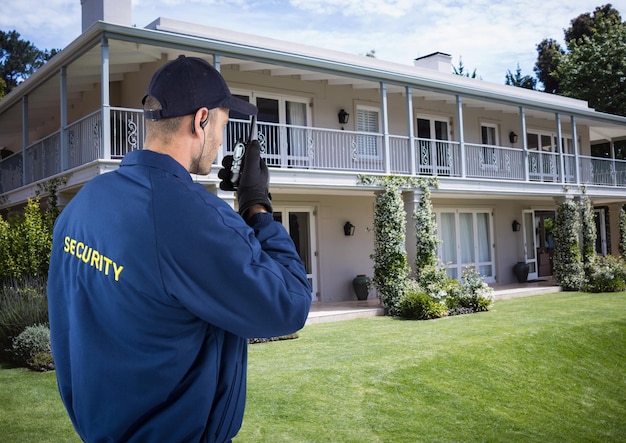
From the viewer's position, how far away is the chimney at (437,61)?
19922 mm

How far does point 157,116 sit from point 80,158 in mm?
11460

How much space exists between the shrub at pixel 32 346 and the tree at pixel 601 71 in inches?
1107

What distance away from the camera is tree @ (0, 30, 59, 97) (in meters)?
39.8

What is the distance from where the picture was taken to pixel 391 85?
1509 cm

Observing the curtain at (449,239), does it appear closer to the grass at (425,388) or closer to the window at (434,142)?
→ the window at (434,142)

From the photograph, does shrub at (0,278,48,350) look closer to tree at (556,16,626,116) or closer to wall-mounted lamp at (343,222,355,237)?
wall-mounted lamp at (343,222,355,237)

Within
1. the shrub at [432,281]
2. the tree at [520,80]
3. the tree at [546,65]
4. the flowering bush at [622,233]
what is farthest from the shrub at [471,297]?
the tree at [520,80]

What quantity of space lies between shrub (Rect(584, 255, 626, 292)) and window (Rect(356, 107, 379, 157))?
7597 mm

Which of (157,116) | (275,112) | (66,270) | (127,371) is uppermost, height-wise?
(275,112)

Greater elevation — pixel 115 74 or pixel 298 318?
pixel 115 74

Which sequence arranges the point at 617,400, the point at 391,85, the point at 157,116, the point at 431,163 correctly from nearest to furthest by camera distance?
1. the point at 157,116
2. the point at 617,400
3. the point at 391,85
4. the point at 431,163

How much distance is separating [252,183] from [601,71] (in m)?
32.4

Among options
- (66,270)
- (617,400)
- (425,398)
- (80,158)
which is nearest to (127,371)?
(66,270)

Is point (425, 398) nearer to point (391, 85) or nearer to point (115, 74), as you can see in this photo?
point (391, 85)
